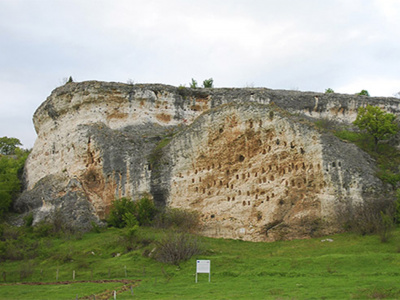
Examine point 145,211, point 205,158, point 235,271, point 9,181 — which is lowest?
point 235,271

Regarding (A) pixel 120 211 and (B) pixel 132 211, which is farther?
(A) pixel 120 211

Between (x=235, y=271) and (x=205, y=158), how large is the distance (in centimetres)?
1048

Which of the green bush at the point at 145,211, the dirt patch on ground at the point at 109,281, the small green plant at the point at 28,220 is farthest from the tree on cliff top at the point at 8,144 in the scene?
the dirt patch on ground at the point at 109,281

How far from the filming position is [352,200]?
2189cm

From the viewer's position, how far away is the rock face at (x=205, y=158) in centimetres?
2283

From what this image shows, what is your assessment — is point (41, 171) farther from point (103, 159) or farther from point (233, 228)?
point (233, 228)

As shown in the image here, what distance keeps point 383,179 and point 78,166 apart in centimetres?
1808

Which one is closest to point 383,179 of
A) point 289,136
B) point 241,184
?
point 289,136

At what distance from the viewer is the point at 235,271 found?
17.1 meters

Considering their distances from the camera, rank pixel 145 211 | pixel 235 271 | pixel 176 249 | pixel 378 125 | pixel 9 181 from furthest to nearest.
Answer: pixel 9 181
pixel 378 125
pixel 145 211
pixel 176 249
pixel 235 271

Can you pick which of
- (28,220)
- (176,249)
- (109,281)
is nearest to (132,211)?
(28,220)

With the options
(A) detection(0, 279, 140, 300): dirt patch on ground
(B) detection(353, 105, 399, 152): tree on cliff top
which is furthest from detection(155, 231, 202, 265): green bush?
(B) detection(353, 105, 399, 152): tree on cliff top

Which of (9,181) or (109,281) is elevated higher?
(9,181)

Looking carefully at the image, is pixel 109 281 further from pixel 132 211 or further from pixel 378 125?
pixel 378 125
